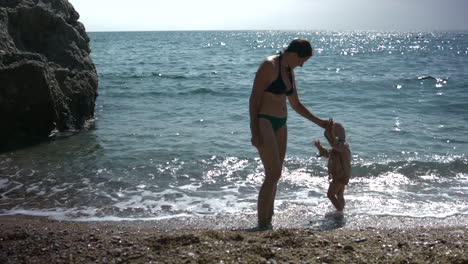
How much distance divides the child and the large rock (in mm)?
6178

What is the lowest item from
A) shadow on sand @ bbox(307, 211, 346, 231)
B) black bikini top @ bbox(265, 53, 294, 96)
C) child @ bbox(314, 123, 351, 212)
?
shadow on sand @ bbox(307, 211, 346, 231)

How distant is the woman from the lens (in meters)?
4.69

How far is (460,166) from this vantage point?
316 inches

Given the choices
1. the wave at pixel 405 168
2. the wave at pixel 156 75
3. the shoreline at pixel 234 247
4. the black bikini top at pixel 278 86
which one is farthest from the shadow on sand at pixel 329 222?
the wave at pixel 156 75

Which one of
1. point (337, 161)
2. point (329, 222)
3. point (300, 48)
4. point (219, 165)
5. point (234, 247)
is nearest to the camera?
point (234, 247)

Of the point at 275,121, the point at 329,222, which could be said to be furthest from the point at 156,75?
the point at 275,121

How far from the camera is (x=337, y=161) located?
5.75 meters

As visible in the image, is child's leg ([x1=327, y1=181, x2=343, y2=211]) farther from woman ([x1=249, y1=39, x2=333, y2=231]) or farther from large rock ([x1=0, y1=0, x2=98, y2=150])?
large rock ([x1=0, y1=0, x2=98, y2=150])

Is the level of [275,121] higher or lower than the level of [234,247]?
higher

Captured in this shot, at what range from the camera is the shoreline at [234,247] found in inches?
153

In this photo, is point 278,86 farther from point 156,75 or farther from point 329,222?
point 156,75

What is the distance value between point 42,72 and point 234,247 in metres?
6.76

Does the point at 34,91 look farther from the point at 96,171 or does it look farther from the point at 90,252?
the point at 90,252

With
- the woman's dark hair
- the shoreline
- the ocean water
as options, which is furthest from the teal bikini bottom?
the ocean water
